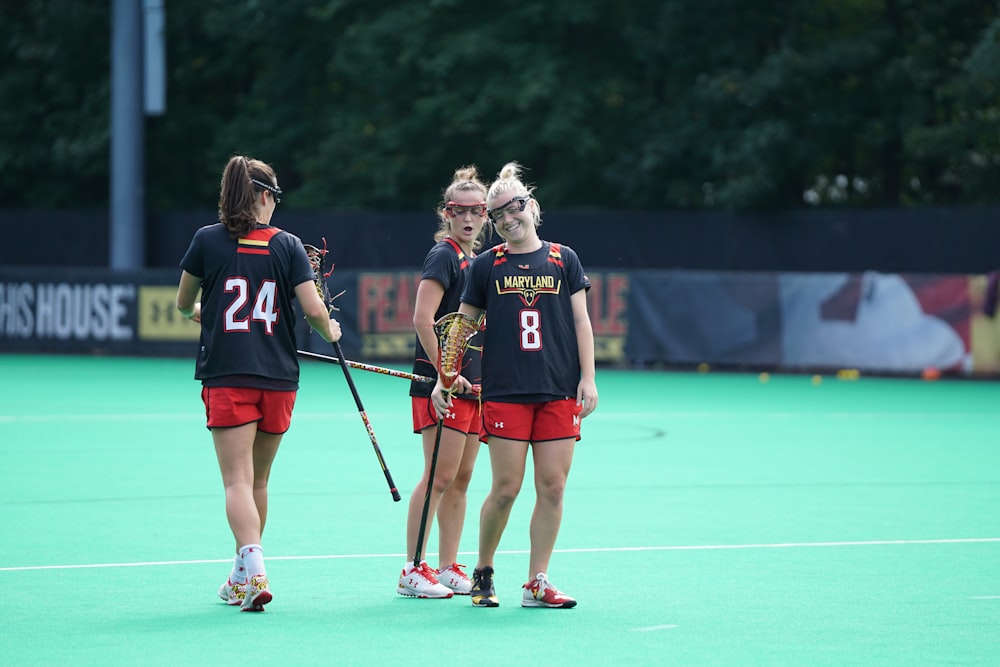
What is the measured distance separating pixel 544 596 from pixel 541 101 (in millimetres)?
24639

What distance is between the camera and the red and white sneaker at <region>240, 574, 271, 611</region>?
7.10 metres

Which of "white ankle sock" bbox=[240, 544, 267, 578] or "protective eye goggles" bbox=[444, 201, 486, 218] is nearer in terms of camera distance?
"white ankle sock" bbox=[240, 544, 267, 578]

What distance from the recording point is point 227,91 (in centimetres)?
3791

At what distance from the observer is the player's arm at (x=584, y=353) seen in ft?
23.8

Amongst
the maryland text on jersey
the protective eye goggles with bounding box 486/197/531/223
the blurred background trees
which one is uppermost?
the blurred background trees

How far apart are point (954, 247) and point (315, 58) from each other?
636 inches

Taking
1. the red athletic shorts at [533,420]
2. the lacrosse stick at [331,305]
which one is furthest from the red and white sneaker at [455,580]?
the red athletic shorts at [533,420]

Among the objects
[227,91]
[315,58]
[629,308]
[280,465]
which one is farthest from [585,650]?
[227,91]

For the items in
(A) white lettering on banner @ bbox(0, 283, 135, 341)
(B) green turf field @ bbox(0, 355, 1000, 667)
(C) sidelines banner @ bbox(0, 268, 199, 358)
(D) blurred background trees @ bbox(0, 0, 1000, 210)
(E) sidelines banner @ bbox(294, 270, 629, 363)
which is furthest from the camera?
(D) blurred background trees @ bbox(0, 0, 1000, 210)

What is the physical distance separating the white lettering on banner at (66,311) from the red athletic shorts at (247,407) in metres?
21.2

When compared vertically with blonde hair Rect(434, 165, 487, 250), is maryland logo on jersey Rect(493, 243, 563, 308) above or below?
below

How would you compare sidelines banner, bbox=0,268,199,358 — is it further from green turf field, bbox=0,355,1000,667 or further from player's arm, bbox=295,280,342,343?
player's arm, bbox=295,280,342,343

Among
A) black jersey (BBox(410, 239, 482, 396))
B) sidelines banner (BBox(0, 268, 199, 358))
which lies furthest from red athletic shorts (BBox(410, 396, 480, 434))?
sidelines banner (BBox(0, 268, 199, 358))

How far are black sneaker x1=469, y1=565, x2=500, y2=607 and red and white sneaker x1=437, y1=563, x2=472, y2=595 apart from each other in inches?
9.4
